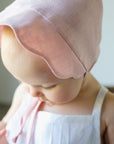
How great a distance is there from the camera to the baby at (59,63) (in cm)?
36

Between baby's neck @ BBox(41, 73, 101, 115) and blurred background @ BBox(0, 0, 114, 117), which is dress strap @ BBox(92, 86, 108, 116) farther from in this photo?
blurred background @ BBox(0, 0, 114, 117)

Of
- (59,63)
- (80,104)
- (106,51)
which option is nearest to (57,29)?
(59,63)

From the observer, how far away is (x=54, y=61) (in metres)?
0.37

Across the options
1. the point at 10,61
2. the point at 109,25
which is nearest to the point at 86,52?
the point at 10,61

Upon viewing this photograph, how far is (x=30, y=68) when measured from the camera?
383mm

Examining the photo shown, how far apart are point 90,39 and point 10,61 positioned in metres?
0.14

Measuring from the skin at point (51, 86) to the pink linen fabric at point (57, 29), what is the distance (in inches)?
1.0

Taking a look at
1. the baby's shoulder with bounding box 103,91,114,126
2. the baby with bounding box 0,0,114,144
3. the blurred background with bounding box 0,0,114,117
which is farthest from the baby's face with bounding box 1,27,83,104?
the blurred background with bounding box 0,0,114,117

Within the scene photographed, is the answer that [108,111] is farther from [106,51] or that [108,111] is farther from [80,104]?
[106,51]

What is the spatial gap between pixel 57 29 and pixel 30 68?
77 mm

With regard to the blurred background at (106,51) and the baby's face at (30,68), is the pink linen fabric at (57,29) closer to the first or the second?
the baby's face at (30,68)

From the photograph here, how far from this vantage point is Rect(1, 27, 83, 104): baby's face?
38 centimetres

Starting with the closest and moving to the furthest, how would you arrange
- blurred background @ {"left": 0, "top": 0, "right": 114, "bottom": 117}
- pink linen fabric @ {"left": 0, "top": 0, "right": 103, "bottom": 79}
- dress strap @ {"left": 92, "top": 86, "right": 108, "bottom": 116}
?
1. pink linen fabric @ {"left": 0, "top": 0, "right": 103, "bottom": 79}
2. dress strap @ {"left": 92, "top": 86, "right": 108, "bottom": 116}
3. blurred background @ {"left": 0, "top": 0, "right": 114, "bottom": 117}

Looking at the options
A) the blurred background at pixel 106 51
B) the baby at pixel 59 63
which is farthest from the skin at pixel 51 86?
the blurred background at pixel 106 51
